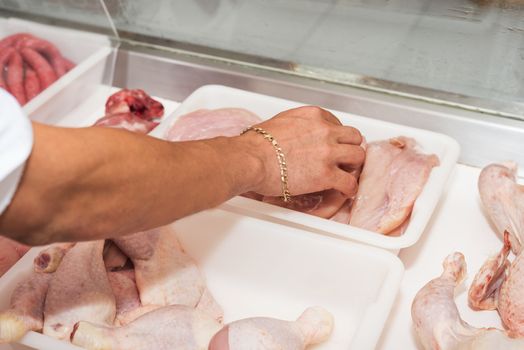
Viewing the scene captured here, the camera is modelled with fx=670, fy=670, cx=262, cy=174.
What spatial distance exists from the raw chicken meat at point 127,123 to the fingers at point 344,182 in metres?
0.58

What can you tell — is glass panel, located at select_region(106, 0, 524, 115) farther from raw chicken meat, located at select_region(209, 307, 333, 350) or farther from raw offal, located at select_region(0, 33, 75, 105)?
raw chicken meat, located at select_region(209, 307, 333, 350)

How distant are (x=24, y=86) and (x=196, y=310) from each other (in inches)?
39.3

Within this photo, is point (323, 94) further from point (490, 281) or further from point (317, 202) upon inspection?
point (490, 281)

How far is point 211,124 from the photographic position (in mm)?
1586

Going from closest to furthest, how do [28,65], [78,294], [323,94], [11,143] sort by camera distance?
[11,143], [78,294], [323,94], [28,65]

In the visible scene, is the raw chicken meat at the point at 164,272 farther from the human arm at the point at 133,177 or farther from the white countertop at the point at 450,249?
the white countertop at the point at 450,249

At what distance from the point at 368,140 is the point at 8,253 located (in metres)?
0.83

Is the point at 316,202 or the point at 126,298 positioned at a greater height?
the point at 316,202

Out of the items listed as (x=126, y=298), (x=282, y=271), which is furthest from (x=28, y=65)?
(x=282, y=271)

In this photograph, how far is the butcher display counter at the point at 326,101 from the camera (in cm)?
131

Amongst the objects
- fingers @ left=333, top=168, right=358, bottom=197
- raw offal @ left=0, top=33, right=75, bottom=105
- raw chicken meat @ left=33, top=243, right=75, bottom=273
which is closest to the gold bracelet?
fingers @ left=333, top=168, right=358, bottom=197

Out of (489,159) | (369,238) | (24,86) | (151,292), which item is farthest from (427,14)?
(24,86)

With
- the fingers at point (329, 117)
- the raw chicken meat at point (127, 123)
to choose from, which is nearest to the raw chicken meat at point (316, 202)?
the fingers at point (329, 117)

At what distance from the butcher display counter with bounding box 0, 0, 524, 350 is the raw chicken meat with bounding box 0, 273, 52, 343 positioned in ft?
0.09
